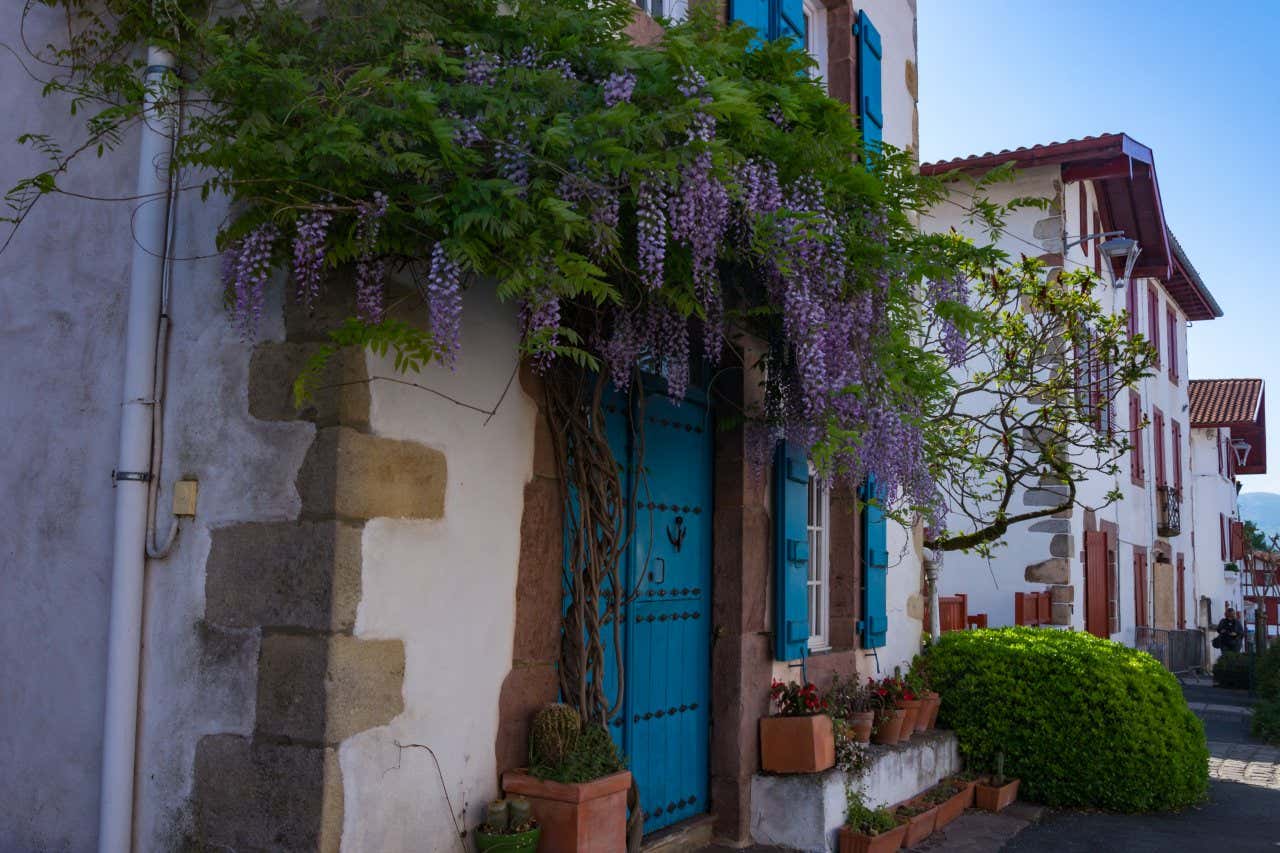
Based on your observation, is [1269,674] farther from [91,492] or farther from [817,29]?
[91,492]

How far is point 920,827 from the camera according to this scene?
593 cm

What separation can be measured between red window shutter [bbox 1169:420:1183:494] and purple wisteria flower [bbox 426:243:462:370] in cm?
1852

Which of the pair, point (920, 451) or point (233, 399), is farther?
point (920, 451)

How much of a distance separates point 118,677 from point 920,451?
3.17 metres

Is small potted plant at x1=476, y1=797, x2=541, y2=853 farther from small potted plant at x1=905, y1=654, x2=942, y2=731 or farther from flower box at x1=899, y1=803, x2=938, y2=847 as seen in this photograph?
small potted plant at x1=905, y1=654, x2=942, y2=731

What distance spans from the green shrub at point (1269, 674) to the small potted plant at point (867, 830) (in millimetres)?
9132

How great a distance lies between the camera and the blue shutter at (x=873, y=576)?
260 inches

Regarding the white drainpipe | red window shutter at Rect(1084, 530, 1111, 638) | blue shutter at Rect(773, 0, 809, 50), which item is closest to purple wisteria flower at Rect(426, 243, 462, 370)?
the white drainpipe

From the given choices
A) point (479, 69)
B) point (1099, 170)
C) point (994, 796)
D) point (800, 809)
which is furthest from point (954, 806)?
point (1099, 170)

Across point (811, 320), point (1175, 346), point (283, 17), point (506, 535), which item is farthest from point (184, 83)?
point (1175, 346)

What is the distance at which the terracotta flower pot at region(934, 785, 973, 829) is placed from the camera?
627 centimetres

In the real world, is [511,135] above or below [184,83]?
below

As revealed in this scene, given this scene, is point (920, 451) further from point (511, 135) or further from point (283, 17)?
point (283, 17)

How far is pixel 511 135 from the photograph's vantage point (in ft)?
10.0
